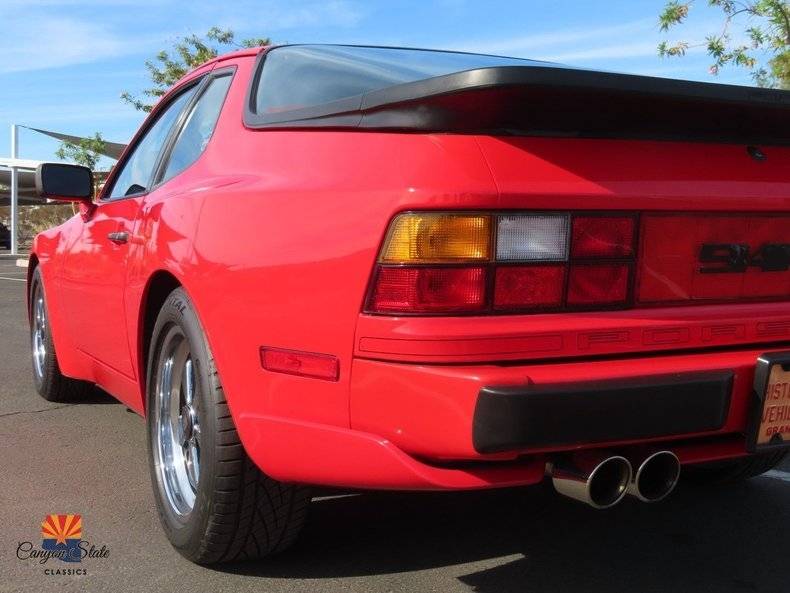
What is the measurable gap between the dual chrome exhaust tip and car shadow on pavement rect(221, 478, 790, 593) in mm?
485

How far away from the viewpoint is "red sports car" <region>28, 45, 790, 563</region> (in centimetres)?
213

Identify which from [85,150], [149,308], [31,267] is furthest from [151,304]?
[85,150]

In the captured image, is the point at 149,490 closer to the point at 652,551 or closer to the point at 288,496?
the point at 288,496

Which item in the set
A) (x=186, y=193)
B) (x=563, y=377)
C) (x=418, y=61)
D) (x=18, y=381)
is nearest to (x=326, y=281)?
(x=563, y=377)

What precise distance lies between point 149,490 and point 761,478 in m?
2.44

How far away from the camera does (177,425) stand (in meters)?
3.10

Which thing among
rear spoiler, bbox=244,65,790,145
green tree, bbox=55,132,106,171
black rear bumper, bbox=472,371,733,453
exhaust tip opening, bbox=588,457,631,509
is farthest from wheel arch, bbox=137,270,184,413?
green tree, bbox=55,132,106,171

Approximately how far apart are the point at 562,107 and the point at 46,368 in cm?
367

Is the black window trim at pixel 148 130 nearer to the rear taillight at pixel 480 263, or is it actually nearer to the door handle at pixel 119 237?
the door handle at pixel 119 237

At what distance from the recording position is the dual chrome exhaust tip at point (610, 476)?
2.20 m

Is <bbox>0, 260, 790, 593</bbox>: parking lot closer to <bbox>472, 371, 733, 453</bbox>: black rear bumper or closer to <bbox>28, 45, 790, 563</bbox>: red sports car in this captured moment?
<bbox>28, 45, 790, 563</bbox>: red sports car

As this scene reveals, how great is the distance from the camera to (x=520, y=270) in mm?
2186

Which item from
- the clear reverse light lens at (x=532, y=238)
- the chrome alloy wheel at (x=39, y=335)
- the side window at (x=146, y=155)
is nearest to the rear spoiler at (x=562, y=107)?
the clear reverse light lens at (x=532, y=238)

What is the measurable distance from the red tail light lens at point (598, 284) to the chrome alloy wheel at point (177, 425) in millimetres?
1240
